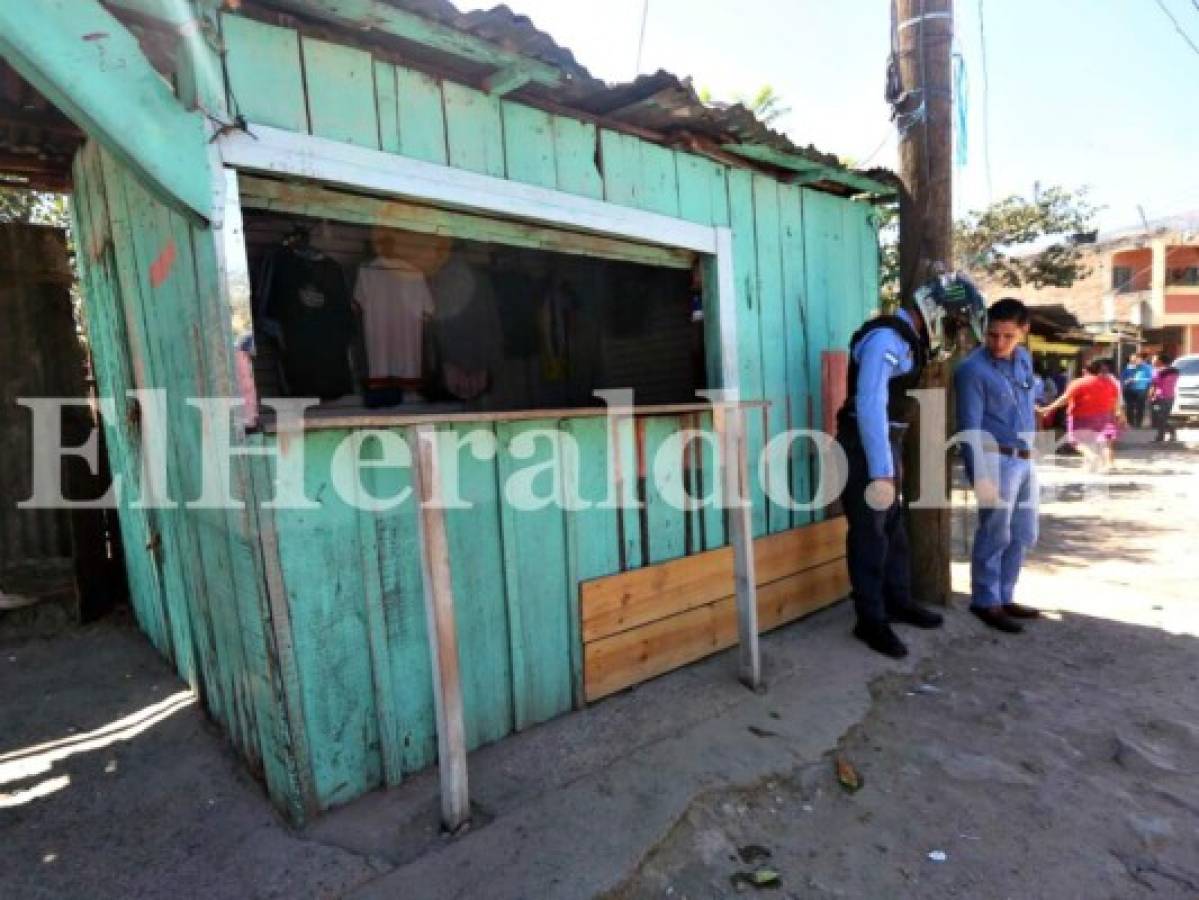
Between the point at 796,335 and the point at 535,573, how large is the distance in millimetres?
2395

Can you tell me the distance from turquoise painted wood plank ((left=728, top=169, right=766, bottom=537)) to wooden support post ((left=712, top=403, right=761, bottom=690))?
78cm

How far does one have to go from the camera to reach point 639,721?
3.12m

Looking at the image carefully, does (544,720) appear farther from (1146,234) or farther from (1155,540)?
(1146,234)

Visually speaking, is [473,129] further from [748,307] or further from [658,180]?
[748,307]

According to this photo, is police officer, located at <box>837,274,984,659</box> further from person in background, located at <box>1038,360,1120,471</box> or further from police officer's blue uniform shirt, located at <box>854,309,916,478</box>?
person in background, located at <box>1038,360,1120,471</box>

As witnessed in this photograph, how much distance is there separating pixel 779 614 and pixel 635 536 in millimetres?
1369

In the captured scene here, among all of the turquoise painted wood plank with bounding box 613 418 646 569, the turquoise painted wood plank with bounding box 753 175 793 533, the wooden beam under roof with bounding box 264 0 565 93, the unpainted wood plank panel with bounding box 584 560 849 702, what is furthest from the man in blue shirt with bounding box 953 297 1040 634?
the wooden beam under roof with bounding box 264 0 565 93

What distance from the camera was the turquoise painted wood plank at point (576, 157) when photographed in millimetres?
3092

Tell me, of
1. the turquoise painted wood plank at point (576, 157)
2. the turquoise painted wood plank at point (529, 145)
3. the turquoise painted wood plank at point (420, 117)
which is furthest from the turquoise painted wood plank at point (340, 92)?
the turquoise painted wood plank at point (576, 157)

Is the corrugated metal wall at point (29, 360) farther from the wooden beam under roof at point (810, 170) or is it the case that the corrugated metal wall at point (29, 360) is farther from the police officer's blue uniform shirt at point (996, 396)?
the police officer's blue uniform shirt at point (996, 396)

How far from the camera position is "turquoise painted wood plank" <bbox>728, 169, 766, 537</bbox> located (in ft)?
12.8

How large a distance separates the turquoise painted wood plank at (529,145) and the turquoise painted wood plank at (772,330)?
1.51m

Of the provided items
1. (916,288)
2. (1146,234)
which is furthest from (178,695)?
(1146,234)

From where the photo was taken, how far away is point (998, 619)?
4219 mm
